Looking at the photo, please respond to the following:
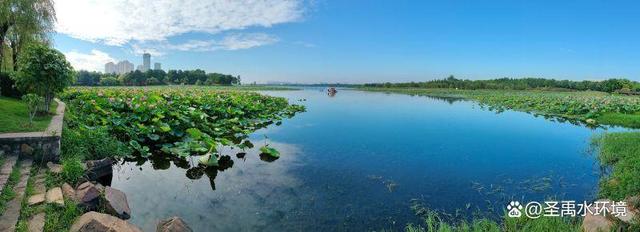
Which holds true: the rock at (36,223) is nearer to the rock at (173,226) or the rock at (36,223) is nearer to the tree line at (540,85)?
the rock at (173,226)

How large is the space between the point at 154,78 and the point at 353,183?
260ft

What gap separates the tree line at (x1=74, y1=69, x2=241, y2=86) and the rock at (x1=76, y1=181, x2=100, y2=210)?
7279 centimetres

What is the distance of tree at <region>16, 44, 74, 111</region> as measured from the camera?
9.21 m

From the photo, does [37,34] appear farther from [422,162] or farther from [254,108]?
[422,162]

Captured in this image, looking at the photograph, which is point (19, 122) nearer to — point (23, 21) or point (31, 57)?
point (31, 57)

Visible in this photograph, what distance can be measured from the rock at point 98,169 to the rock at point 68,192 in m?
1.07

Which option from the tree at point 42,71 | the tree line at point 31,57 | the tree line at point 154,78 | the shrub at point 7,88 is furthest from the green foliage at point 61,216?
the tree line at point 154,78

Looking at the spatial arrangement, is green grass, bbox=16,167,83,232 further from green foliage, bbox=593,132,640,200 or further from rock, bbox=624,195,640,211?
green foliage, bbox=593,132,640,200

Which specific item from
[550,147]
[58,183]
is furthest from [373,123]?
[58,183]

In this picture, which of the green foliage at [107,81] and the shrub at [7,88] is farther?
the green foliage at [107,81]

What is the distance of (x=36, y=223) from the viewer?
13.6ft

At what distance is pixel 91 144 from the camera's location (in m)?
7.78

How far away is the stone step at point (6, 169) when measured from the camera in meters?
4.85

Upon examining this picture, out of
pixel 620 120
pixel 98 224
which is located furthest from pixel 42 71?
pixel 620 120
